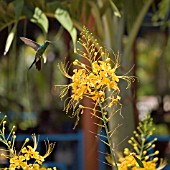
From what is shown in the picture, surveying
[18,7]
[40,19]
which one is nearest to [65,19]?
[40,19]

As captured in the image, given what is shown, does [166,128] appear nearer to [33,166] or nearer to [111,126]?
[111,126]

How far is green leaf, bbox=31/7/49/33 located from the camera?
248cm

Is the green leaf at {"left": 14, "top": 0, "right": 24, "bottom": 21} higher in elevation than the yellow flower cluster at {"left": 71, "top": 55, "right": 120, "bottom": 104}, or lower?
higher

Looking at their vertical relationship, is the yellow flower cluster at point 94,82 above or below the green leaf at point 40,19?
below

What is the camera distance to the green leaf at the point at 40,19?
2.48m

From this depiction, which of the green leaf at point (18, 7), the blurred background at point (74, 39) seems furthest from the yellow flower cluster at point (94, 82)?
the green leaf at point (18, 7)

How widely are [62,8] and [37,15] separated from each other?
0.13m

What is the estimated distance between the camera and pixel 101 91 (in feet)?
5.08

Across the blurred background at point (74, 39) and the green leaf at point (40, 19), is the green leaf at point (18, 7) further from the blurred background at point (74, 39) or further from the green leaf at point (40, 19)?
the green leaf at point (40, 19)

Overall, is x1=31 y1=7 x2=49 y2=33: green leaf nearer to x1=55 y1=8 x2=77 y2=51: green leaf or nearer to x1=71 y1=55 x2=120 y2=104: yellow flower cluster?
x1=55 y1=8 x2=77 y2=51: green leaf

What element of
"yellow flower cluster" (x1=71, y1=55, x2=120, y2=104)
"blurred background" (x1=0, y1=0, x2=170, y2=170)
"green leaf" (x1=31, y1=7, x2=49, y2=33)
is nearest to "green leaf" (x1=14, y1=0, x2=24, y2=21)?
"blurred background" (x1=0, y1=0, x2=170, y2=170)

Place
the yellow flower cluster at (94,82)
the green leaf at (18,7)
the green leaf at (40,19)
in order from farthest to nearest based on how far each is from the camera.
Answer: the green leaf at (40,19) → the green leaf at (18,7) → the yellow flower cluster at (94,82)

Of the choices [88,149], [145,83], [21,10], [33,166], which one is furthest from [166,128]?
[145,83]

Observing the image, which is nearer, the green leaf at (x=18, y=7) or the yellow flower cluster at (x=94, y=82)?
the yellow flower cluster at (x=94, y=82)
